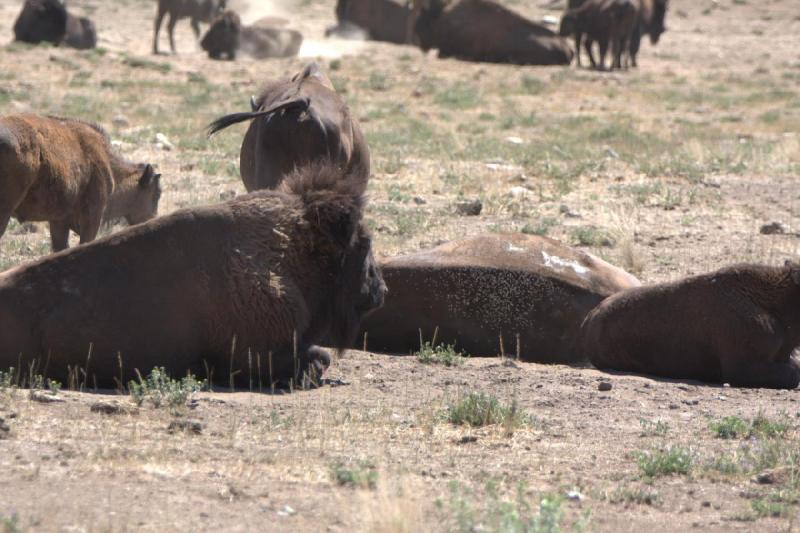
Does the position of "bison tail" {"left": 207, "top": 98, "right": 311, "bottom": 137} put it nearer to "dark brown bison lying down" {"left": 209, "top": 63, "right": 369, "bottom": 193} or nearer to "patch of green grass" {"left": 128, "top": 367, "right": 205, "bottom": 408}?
"dark brown bison lying down" {"left": 209, "top": 63, "right": 369, "bottom": 193}

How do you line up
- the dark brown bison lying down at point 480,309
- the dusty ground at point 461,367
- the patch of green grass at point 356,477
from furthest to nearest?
the dark brown bison lying down at point 480,309 → the patch of green grass at point 356,477 → the dusty ground at point 461,367

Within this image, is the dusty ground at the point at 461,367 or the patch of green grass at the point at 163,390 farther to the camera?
the patch of green grass at the point at 163,390

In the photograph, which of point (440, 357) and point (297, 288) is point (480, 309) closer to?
point (440, 357)

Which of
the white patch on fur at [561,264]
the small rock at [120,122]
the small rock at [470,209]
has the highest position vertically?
the white patch on fur at [561,264]

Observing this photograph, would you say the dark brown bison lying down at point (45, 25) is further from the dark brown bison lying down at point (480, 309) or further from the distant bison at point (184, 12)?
the dark brown bison lying down at point (480, 309)

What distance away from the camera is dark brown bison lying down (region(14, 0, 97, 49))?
33.4 m

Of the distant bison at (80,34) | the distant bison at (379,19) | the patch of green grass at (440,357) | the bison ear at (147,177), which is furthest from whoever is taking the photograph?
the distant bison at (379,19)

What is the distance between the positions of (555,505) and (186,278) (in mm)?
3357

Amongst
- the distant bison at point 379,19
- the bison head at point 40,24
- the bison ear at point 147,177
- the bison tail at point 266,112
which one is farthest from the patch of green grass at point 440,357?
the distant bison at point 379,19

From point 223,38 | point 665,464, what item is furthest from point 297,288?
point 223,38

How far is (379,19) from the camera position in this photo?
4069cm

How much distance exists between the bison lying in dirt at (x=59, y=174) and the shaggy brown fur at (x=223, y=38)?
21.5 metres

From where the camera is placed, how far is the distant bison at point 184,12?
34.4m

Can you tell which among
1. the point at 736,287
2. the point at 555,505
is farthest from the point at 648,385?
the point at 555,505
